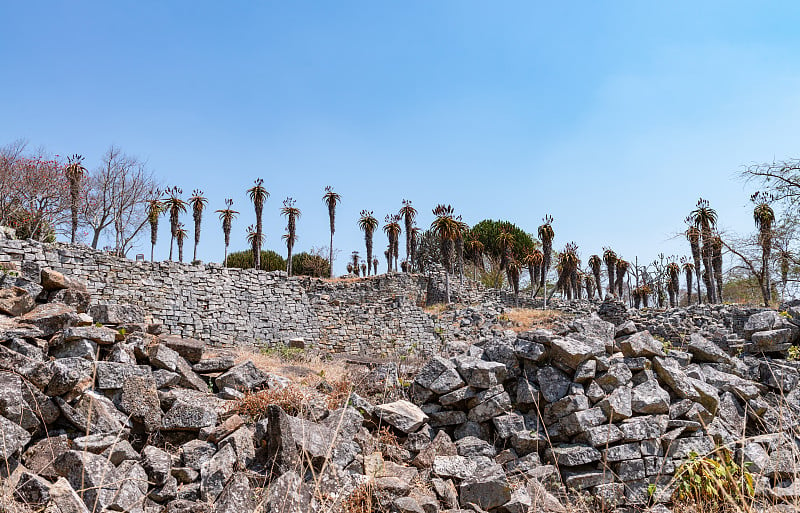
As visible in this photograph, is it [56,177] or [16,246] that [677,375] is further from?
[56,177]

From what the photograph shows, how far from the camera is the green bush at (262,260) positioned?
43.8 m

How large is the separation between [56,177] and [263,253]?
724 inches

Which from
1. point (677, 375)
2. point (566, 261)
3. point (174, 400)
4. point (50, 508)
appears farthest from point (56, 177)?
point (566, 261)

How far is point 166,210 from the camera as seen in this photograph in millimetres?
36938

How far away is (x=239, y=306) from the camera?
21047mm

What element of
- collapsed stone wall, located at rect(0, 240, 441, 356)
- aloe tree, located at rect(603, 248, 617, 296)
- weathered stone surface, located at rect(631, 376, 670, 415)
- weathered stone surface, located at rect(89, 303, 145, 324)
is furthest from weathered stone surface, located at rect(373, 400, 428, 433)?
aloe tree, located at rect(603, 248, 617, 296)

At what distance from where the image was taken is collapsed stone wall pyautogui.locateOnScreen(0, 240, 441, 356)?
1783 cm

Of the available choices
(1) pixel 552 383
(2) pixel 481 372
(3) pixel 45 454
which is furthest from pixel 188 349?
(1) pixel 552 383

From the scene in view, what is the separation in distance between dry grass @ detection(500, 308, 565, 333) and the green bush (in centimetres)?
2059

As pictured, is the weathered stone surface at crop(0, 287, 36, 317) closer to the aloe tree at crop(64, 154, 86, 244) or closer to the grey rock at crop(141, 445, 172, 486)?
the grey rock at crop(141, 445, 172, 486)

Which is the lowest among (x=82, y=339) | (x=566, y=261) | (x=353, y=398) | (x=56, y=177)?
(x=353, y=398)

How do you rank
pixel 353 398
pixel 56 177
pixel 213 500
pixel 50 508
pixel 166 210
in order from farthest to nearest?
pixel 166 210
pixel 56 177
pixel 353 398
pixel 213 500
pixel 50 508

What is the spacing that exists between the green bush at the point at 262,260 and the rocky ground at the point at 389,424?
35004 mm

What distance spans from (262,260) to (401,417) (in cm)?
3811
